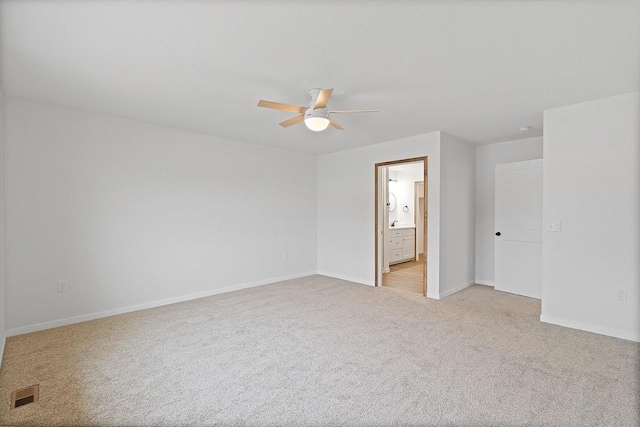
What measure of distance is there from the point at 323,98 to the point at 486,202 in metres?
3.91

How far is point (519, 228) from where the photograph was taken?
185 inches

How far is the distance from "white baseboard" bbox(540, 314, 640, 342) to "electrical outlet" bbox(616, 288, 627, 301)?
12.4 inches

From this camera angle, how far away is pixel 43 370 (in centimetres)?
242

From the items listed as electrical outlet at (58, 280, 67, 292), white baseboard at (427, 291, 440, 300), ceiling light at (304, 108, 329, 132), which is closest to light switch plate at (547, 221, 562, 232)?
white baseboard at (427, 291, 440, 300)

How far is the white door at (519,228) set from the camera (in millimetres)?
4496

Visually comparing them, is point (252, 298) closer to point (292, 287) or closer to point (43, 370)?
point (292, 287)

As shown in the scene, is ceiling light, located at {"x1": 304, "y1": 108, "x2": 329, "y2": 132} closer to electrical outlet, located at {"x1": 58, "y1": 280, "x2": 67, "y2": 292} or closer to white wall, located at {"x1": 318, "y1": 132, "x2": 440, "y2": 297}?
white wall, located at {"x1": 318, "y1": 132, "x2": 440, "y2": 297}

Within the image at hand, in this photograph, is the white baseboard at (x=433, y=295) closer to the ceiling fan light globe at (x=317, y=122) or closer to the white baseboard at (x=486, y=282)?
the white baseboard at (x=486, y=282)

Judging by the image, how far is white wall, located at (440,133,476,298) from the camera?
448cm

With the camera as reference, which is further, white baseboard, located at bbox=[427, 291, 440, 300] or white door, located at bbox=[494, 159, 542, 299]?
white door, located at bbox=[494, 159, 542, 299]

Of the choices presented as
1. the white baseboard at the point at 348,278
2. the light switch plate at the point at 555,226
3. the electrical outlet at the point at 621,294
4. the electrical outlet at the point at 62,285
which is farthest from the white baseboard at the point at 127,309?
the electrical outlet at the point at 621,294

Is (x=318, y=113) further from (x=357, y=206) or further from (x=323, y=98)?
(x=357, y=206)

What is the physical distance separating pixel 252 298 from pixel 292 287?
2.67 ft

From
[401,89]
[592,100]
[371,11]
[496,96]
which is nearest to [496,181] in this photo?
[592,100]
